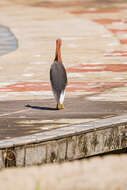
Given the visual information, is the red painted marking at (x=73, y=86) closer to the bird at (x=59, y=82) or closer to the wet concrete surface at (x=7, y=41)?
the bird at (x=59, y=82)

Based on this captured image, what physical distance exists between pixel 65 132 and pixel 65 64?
929 centimetres

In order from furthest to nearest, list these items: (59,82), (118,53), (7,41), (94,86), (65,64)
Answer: (7,41) → (118,53) → (65,64) → (94,86) → (59,82)

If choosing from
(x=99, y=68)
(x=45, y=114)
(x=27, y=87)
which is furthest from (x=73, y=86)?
(x=45, y=114)

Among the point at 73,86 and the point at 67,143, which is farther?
the point at 73,86

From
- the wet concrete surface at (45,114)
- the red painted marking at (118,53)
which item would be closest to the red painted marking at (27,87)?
the wet concrete surface at (45,114)

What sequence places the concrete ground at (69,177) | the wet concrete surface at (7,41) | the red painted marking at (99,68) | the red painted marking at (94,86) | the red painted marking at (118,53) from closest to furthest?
the concrete ground at (69,177) → the red painted marking at (94,86) → the red painted marking at (99,68) → the red painted marking at (118,53) → the wet concrete surface at (7,41)

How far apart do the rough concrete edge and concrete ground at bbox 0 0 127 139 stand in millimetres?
392

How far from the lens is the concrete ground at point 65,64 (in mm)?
11750

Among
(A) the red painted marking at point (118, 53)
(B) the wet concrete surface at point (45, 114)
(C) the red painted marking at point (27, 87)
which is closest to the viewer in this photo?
(B) the wet concrete surface at point (45, 114)

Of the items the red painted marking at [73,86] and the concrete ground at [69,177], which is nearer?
the concrete ground at [69,177]

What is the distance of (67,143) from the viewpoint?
10.1 metres

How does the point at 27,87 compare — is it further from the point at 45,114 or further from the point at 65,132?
the point at 65,132

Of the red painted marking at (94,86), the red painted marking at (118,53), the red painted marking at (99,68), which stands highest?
the red painted marking at (94,86)

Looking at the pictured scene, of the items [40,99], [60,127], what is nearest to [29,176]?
[60,127]
